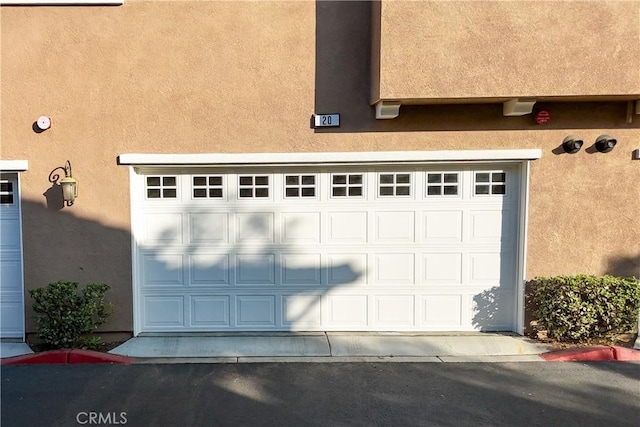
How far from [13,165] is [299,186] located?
3542 mm

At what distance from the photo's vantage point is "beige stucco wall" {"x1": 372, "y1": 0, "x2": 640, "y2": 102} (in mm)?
5066

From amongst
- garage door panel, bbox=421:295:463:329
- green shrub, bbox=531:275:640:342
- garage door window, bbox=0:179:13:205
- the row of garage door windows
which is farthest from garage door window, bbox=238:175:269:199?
green shrub, bbox=531:275:640:342

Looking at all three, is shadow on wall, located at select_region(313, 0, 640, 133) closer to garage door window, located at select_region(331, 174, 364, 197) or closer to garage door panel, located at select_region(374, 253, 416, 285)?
garage door window, located at select_region(331, 174, 364, 197)

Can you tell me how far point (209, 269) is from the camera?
5906mm

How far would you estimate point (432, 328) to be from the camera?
598 cm

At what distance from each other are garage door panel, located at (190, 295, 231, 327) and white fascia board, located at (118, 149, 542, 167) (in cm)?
178

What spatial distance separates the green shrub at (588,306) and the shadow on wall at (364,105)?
194 centimetres

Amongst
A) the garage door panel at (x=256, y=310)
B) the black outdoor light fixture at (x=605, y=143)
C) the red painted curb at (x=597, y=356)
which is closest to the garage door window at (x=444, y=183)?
the black outdoor light fixture at (x=605, y=143)

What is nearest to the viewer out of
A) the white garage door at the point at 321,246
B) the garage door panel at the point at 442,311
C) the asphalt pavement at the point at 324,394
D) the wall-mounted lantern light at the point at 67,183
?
the asphalt pavement at the point at 324,394

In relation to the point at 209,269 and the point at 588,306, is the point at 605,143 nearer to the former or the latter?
the point at 588,306

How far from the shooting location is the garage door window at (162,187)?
5.83 m

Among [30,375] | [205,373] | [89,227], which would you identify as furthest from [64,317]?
[205,373]

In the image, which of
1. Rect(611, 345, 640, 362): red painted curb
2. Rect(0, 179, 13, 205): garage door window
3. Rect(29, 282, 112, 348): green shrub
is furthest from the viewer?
Rect(0, 179, 13, 205): garage door window

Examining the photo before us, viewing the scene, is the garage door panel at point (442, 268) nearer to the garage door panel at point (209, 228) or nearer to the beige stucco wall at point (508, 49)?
the beige stucco wall at point (508, 49)
